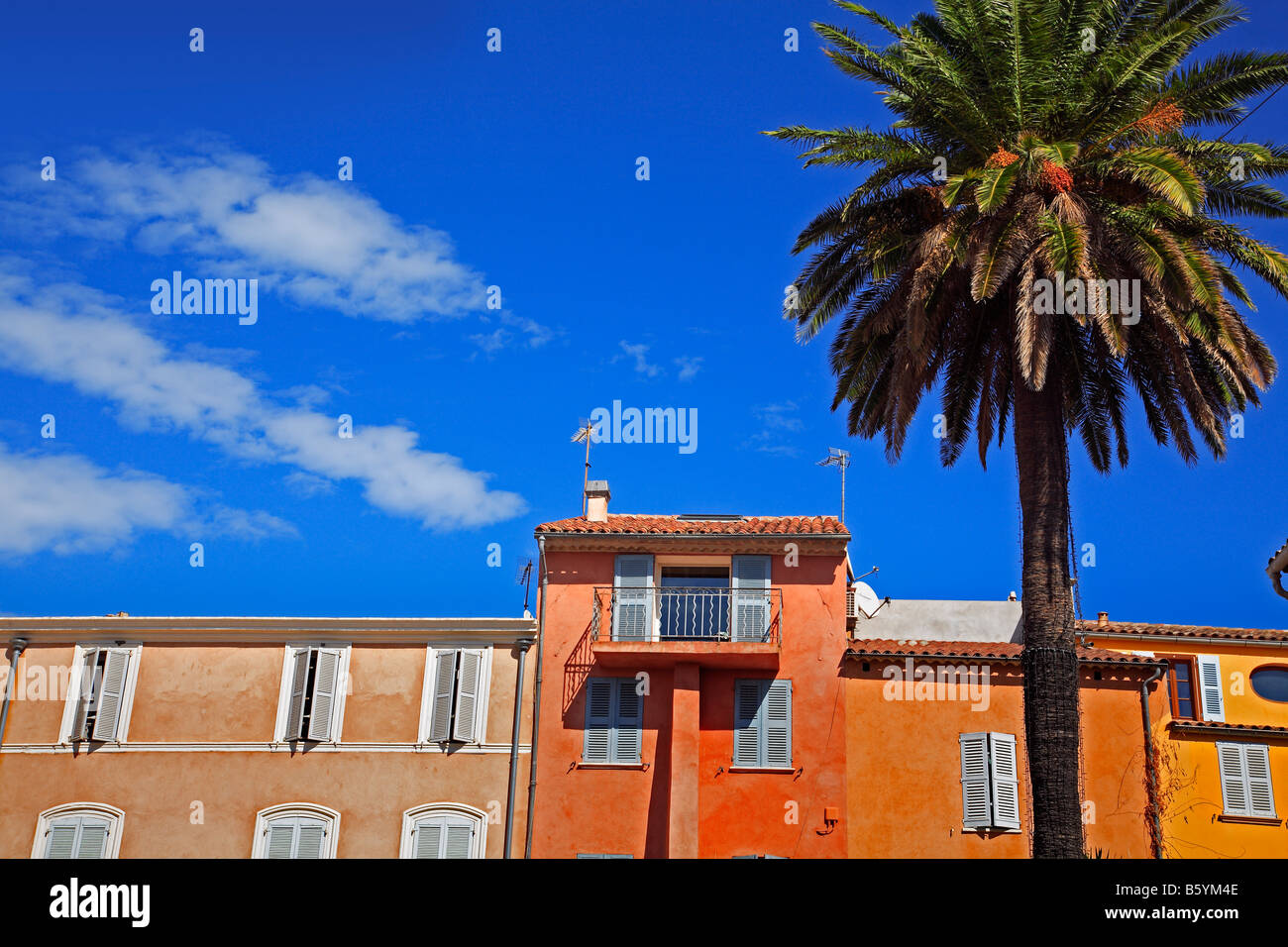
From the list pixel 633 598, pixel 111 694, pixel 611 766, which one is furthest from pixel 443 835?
pixel 111 694

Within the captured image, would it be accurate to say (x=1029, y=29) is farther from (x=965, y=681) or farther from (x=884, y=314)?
(x=965, y=681)

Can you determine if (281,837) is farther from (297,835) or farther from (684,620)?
(684,620)

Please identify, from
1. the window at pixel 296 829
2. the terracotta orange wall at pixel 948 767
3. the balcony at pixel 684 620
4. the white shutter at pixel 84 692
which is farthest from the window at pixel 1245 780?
the white shutter at pixel 84 692

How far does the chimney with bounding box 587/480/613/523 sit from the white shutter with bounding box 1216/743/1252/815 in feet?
48.0

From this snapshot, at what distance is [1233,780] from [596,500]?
15410 millimetres

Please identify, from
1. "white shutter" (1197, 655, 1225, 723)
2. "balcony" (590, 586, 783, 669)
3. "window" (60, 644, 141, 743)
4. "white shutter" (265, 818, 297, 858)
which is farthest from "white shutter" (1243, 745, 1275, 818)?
"window" (60, 644, 141, 743)

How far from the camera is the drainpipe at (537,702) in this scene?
23031 millimetres

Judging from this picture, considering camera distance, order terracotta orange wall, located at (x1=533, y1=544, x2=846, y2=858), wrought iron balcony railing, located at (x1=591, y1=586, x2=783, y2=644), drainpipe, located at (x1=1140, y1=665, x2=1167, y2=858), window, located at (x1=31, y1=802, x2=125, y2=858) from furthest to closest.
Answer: wrought iron balcony railing, located at (x1=591, y1=586, x2=783, y2=644) → window, located at (x1=31, y1=802, x2=125, y2=858) → terracotta orange wall, located at (x1=533, y1=544, x2=846, y2=858) → drainpipe, located at (x1=1140, y1=665, x2=1167, y2=858)

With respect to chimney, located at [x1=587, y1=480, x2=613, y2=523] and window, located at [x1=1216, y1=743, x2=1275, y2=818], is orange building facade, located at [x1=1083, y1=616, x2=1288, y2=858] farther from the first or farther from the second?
chimney, located at [x1=587, y1=480, x2=613, y2=523]

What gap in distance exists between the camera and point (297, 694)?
24.1 metres

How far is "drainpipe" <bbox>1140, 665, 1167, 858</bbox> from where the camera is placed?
22.0 meters

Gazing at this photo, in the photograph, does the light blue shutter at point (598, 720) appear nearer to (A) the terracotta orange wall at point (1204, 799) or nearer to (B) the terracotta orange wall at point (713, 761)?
(B) the terracotta orange wall at point (713, 761)
